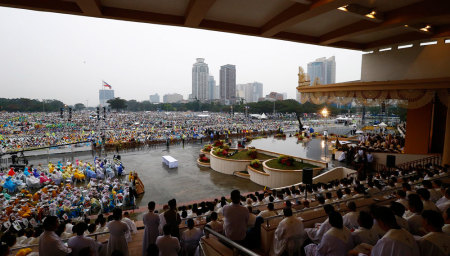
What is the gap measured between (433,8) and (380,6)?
96 centimetres

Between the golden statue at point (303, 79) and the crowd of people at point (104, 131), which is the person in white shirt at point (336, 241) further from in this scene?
the crowd of people at point (104, 131)

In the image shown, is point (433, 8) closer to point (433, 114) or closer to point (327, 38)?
point (327, 38)

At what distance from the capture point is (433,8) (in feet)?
15.6

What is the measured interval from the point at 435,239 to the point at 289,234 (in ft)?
5.98

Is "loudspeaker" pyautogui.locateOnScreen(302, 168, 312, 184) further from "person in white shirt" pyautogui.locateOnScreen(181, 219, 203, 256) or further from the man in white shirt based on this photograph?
"person in white shirt" pyautogui.locateOnScreen(181, 219, 203, 256)

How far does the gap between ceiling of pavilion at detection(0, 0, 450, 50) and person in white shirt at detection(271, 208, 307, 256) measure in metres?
3.88

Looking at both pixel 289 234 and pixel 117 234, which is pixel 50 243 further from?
pixel 289 234

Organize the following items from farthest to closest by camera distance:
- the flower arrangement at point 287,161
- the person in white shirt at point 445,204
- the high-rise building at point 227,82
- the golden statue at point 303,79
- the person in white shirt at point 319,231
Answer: the high-rise building at point 227,82 → the flower arrangement at point 287,161 → the golden statue at point 303,79 → the person in white shirt at point 445,204 → the person in white shirt at point 319,231

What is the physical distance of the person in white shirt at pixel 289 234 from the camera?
12.3 ft

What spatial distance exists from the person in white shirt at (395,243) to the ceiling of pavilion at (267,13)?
3625 mm

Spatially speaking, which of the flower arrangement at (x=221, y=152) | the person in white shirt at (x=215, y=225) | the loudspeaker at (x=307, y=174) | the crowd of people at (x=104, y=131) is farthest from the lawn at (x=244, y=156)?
the person in white shirt at (x=215, y=225)

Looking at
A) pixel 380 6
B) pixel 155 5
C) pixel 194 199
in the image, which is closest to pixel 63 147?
pixel 194 199

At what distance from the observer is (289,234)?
12.3ft

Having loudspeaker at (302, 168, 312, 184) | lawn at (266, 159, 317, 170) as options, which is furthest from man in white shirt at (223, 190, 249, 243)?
lawn at (266, 159, 317, 170)
